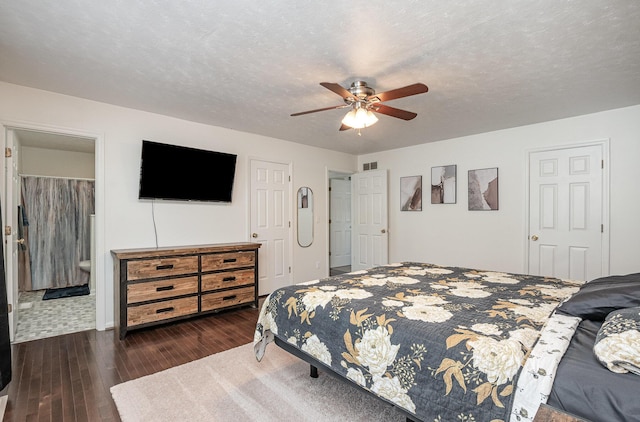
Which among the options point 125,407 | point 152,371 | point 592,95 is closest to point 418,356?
point 125,407

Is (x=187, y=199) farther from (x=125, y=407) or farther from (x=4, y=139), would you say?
(x=125, y=407)

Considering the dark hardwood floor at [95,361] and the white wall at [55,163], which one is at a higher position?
the white wall at [55,163]

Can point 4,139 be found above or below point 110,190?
above

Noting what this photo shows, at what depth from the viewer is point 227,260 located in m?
3.82

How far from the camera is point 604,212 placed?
3.54m

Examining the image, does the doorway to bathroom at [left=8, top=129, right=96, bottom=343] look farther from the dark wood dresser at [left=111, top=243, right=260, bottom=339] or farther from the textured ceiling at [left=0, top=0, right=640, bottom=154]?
the textured ceiling at [left=0, top=0, right=640, bottom=154]

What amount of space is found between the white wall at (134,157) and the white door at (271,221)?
0.15 m

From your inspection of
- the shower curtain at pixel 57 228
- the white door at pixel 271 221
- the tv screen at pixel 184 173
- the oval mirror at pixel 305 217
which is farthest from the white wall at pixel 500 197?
the shower curtain at pixel 57 228

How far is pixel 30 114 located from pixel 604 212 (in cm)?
604

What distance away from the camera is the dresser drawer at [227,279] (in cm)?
364

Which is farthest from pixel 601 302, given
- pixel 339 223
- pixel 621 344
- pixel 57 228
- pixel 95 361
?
pixel 57 228

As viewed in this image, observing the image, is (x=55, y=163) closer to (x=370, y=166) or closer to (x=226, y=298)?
(x=226, y=298)

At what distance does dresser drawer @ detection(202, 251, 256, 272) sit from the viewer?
3.65 meters

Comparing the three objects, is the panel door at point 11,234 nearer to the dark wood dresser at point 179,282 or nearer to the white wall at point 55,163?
the dark wood dresser at point 179,282
